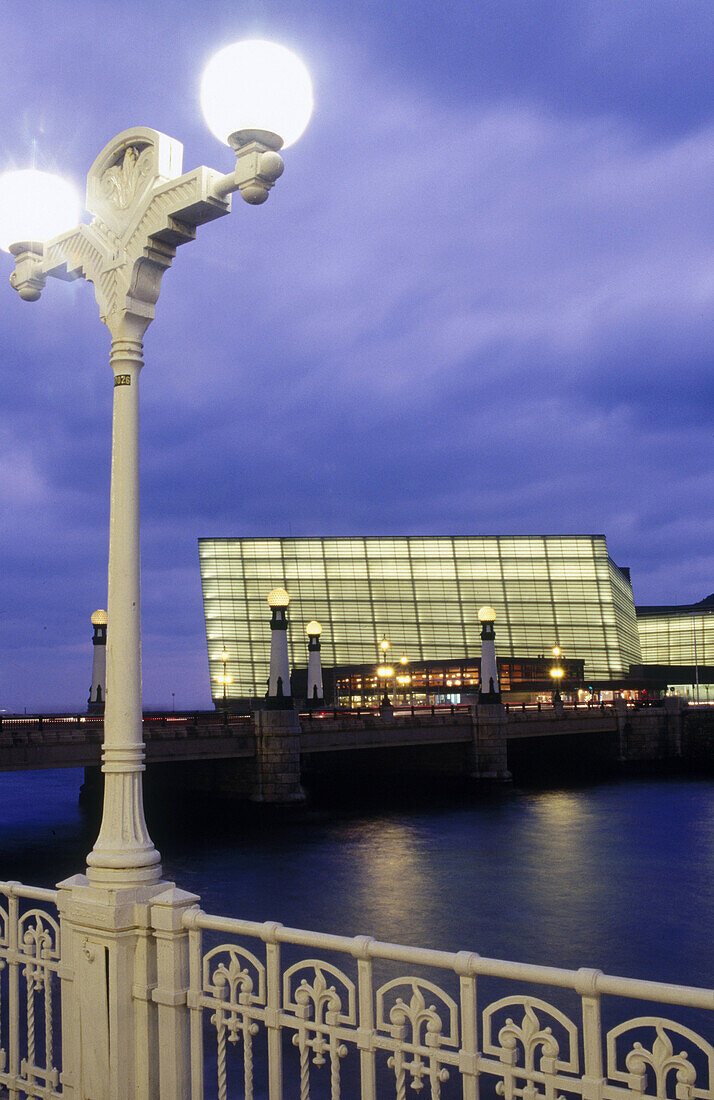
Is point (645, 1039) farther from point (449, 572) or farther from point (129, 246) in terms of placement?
point (449, 572)

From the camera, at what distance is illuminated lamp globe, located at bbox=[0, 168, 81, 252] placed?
6902 mm

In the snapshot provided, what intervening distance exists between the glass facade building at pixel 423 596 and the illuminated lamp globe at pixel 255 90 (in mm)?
88147

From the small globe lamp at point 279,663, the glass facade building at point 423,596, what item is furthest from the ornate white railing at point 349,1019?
the glass facade building at point 423,596

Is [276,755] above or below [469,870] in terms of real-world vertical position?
above

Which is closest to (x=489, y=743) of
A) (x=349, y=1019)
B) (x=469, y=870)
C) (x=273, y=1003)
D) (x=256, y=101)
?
(x=469, y=870)

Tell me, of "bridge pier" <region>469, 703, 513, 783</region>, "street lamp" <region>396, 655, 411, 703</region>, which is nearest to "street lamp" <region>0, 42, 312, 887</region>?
"bridge pier" <region>469, 703, 513, 783</region>

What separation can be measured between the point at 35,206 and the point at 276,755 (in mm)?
30897

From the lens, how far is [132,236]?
612 cm

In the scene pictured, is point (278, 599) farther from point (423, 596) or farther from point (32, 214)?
point (423, 596)

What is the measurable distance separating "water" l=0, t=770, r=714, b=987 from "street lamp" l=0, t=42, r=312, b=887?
14.4 meters

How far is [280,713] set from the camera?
3591 cm

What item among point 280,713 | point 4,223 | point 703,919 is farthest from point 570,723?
point 4,223

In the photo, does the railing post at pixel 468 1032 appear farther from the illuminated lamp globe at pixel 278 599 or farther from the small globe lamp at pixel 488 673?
the small globe lamp at pixel 488 673

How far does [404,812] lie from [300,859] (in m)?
12.6
